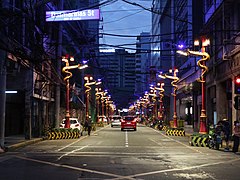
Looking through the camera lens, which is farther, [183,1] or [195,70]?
[183,1]

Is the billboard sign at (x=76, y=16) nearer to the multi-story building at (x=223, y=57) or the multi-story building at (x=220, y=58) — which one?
the multi-story building at (x=220, y=58)

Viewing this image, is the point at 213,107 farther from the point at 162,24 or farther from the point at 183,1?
the point at 162,24

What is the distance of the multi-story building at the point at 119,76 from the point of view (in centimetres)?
8188

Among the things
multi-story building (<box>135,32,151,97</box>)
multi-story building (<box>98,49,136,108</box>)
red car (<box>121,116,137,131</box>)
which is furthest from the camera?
multi-story building (<box>135,32,151,97</box>)

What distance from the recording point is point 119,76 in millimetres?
137750

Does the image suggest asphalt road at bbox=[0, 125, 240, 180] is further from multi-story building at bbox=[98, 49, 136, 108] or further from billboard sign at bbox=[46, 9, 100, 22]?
multi-story building at bbox=[98, 49, 136, 108]

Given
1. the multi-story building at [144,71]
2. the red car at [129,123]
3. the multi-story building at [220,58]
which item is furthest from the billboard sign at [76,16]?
the multi-story building at [144,71]

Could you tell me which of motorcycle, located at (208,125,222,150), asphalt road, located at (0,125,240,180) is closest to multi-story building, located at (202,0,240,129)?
motorcycle, located at (208,125,222,150)

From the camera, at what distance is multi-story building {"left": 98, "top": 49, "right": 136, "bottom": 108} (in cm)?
8188

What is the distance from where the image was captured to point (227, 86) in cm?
3491

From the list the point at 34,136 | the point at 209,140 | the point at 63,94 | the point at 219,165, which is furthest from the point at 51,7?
the point at 219,165

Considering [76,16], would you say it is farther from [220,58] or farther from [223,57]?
[220,58]

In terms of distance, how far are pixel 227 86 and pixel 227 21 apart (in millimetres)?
5597

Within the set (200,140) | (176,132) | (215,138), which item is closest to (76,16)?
(200,140)
